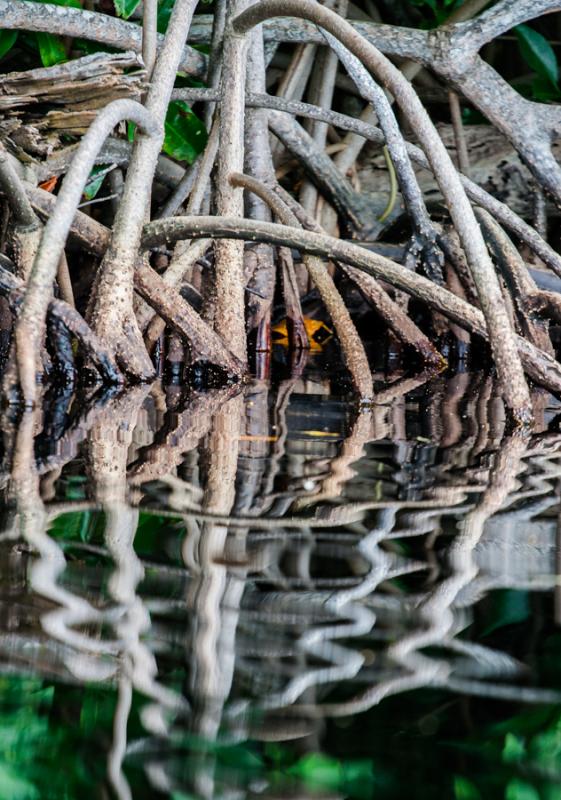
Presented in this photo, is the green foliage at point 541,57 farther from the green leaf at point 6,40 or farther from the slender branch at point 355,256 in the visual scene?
the slender branch at point 355,256

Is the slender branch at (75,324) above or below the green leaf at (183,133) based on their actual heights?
below

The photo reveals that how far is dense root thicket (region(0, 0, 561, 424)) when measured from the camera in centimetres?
427

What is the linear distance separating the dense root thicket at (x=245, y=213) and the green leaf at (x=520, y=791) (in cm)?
281

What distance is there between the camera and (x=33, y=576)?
179cm

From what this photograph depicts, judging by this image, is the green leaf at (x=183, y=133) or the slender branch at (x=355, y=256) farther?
the green leaf at (x=183, y=133)

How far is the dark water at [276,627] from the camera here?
1.22 metres

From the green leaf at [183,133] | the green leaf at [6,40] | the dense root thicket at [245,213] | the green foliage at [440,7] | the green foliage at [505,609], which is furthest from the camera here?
the green foliage at [440,7]

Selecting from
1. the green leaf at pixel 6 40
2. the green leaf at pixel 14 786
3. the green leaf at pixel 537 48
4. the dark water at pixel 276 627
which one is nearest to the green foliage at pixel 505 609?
the dark water at pixel 276 627

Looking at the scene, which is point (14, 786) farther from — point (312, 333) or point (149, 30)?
point (312, 333)

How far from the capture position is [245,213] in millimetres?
6297

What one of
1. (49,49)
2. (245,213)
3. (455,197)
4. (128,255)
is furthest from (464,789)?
(49,49)

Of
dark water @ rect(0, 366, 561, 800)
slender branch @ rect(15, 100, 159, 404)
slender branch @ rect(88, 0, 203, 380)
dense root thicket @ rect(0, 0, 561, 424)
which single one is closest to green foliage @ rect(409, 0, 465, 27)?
dense root thicket @ rect(0, 0, 561, 424)

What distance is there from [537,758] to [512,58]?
8.40m

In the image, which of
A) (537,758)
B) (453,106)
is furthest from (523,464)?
(453,106)
